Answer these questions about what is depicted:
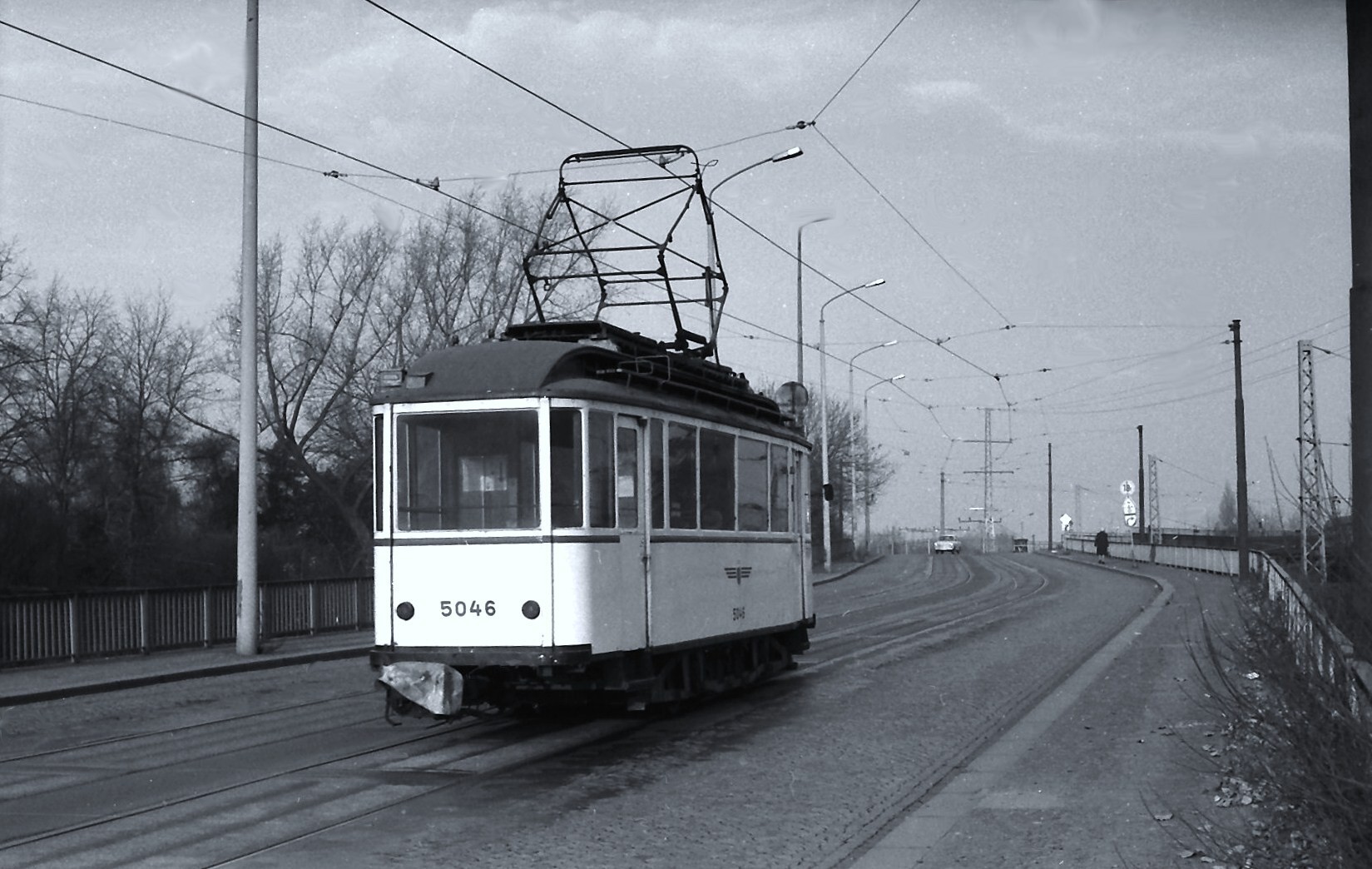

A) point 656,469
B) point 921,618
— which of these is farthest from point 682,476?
point 921,618

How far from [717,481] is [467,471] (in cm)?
313

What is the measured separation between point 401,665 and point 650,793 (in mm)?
2711

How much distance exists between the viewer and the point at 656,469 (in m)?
13.4

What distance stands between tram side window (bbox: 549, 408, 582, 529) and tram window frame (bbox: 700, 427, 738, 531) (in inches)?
91.1

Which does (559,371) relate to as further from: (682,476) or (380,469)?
(682,476)

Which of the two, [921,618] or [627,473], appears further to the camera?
[921,618]

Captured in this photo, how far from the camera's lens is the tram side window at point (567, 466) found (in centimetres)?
1213

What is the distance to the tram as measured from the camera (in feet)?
39.3

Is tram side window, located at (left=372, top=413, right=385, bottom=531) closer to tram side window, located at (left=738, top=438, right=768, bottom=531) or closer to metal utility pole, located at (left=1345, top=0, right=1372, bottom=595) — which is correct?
tram side window, located at (left=738, top=438, right=768, bottom=531)

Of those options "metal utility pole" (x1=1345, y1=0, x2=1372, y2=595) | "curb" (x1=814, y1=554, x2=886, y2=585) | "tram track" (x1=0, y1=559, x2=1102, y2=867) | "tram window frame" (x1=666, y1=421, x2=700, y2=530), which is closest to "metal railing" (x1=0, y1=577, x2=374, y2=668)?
"tram track" (x1=0, y1=559, x2=1102, y2=867)

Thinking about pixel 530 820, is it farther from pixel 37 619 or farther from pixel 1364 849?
pixel 37 619

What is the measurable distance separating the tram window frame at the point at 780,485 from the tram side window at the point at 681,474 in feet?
8.53

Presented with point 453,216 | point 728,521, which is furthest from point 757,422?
point 453,216

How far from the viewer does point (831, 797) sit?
9.75m
